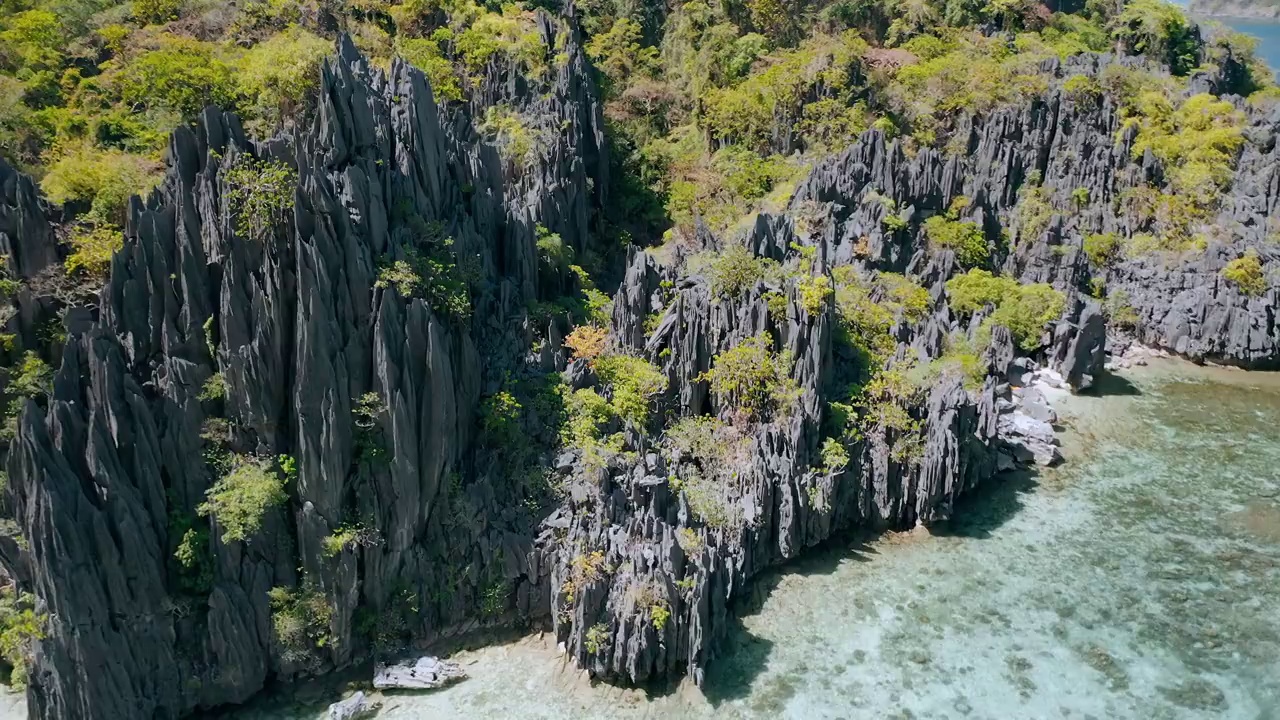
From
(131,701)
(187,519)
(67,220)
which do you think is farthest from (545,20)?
(131,701)

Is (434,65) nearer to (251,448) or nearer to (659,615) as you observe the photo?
(251,448)

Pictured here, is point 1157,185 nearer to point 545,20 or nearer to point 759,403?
point 759,403

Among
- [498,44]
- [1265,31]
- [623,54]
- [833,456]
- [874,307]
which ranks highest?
[1265,31]

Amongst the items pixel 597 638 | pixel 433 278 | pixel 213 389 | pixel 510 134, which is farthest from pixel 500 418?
pixel 510 134

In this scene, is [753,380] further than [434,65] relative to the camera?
No

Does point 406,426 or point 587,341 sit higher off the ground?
point 587,341

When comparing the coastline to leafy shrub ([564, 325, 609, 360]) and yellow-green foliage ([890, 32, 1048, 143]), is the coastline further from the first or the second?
leafy shrub ([564, 325, 609, 360])
